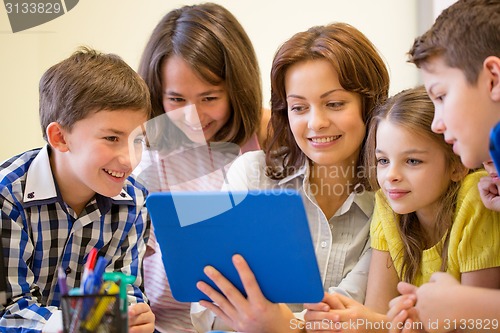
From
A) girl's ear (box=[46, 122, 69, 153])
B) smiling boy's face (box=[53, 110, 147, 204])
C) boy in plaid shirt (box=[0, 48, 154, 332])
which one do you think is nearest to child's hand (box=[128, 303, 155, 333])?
boy in plaid shirt (box=[0, 48, 154, 332])

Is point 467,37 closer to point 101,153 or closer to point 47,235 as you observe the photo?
point 101,153

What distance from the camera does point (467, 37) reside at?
0.93 metres

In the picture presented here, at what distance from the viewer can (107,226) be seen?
1.36 meters

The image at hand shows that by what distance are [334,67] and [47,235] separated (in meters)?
0.62

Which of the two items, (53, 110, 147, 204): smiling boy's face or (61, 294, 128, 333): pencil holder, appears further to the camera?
(53, 110, 147, 204): smiling boy's face

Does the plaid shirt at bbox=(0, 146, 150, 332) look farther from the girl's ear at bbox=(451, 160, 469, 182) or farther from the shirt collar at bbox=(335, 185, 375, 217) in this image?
the girl's ear at bbox=(451, 160, 469, 182)

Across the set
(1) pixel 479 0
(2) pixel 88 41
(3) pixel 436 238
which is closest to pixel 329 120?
(3) pixel 436 238

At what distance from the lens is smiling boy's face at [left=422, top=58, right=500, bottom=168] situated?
91 cm

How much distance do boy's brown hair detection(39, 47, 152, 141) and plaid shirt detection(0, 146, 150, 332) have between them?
0.31 feet

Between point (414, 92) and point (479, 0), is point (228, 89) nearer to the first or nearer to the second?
point (414, 92)

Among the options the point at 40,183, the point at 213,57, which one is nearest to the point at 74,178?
the point at 40,183

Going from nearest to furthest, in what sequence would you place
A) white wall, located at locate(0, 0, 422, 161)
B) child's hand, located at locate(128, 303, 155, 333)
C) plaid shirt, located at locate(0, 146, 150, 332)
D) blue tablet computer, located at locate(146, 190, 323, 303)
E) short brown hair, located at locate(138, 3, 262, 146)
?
1. blue tablet computer, located at locate(146, 190, 323, 303)
2. child's hand, located at locate(128, 303, 155, 333)
3. plaid shirt, located at locate(0, 146, 150, 332)
4. short brown hair, located at locate(138, 3, 262, 146)
5. white wall, located at locate(0, 0, 422, 161)

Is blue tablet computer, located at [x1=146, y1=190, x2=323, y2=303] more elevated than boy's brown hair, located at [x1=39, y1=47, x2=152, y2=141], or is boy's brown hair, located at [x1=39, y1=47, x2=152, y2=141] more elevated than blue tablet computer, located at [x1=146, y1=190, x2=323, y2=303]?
boy's brown hair, located at [x1=39, y1=47, x2=152, y2=141]

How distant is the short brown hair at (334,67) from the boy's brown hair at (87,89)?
269 millimetres
